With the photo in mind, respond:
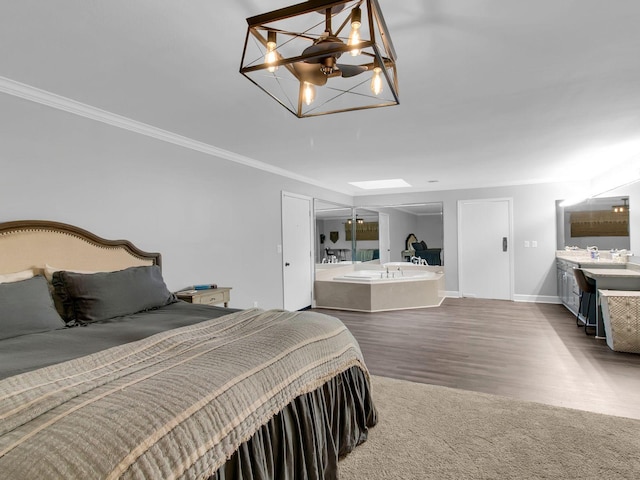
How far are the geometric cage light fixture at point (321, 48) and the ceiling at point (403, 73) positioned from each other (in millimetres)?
167

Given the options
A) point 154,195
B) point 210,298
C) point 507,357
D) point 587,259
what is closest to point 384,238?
point 587,259

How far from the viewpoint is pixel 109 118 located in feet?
10.6

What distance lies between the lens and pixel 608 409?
2635mm

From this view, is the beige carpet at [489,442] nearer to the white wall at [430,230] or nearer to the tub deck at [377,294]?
the tub deck at [377,294]

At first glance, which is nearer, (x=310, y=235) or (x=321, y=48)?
(x=321, y=48)

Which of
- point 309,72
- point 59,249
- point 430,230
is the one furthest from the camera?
point 430,230

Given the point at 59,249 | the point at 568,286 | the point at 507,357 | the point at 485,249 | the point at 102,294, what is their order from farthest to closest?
the point at 485,249 → the point at 568,286 → the point at 507,357 → the point at 59,249 → the point at 102,294

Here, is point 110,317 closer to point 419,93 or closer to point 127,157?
point 127,157

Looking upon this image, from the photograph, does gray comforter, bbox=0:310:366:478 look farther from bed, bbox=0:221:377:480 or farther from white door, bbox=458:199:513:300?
white door, bbox=458:199:513:300

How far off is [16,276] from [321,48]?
96.9 inches

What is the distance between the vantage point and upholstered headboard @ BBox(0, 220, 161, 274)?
2529 mm

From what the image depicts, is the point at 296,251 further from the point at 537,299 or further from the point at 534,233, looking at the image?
the point at 537,299

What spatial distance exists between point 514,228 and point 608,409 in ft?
16.1

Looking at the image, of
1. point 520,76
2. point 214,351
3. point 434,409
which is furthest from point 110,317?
point 520,76
